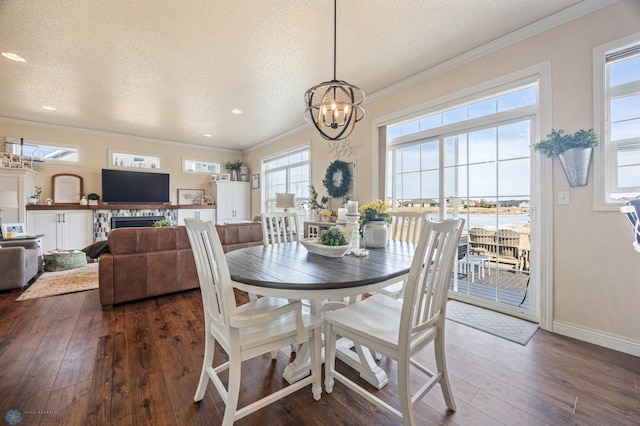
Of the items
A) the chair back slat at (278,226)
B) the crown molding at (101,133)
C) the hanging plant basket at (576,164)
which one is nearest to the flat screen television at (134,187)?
the crown molding at (101,133)

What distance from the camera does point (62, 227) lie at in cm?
514

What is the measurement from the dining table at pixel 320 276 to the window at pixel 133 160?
5.83 metres

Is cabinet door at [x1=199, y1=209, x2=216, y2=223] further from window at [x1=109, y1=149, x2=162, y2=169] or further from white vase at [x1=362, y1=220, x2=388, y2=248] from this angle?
white vase at [x1=362, y1=220, x2=388, y2=248]

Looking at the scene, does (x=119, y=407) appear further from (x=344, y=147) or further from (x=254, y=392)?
(x=344, y=147)

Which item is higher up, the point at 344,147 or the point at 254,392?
the point at 344,147

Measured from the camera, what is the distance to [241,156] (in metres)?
7.62

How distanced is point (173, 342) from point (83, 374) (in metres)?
0.55

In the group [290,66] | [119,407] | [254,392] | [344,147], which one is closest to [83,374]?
[119,407]

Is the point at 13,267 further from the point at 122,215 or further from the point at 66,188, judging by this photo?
the point at 66,188

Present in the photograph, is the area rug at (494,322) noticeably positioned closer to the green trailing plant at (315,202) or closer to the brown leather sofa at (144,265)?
the green trailing plant at (315,202)

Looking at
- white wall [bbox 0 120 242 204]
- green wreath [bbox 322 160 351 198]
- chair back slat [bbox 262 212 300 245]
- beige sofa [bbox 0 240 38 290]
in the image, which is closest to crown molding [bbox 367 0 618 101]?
green wreath [bbox 322 160 351 198]

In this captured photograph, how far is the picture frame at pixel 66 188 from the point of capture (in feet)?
17.3

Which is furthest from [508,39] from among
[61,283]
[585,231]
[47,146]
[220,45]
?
[47,146]

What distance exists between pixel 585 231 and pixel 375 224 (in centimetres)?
175
